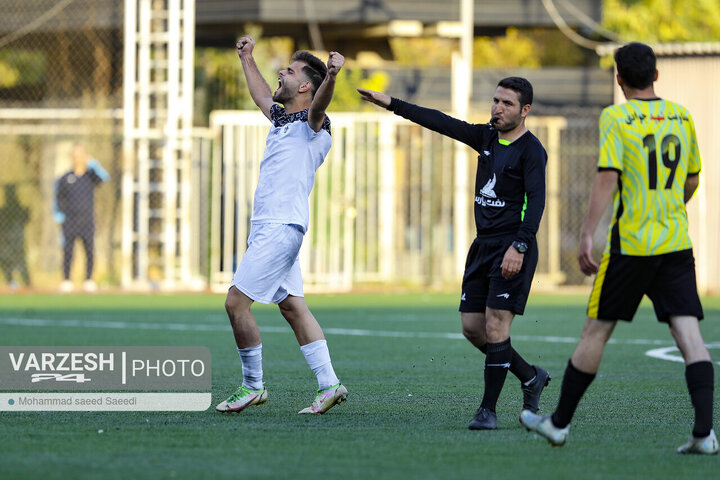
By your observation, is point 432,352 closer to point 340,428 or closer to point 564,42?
point 340,428

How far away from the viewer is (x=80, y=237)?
21312 mm

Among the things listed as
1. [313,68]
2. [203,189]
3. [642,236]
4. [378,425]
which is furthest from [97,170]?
[642,236]

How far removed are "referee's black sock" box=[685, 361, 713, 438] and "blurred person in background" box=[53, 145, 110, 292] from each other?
53.9 ft

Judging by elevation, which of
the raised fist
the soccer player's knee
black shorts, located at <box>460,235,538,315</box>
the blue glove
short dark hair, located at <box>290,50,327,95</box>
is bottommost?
the soccer player's knee

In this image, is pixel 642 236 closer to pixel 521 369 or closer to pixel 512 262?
pixel 512 262

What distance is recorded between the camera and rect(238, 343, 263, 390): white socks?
7.25 m

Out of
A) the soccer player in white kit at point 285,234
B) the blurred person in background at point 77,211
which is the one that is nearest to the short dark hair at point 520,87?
the soccer player in white kit at point 285,234

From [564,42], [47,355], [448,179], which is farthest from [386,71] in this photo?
[47,355]

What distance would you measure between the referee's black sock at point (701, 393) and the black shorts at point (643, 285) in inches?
9.8

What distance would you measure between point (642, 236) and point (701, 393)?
77cm

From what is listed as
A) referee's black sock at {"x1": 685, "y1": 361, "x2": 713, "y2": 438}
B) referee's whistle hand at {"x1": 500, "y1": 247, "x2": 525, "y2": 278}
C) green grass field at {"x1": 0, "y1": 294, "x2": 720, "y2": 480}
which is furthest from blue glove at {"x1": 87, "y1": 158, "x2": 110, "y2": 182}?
referee's black sock at {"x1": 685, "y1": 361, "x2": 713, "y2": 438}

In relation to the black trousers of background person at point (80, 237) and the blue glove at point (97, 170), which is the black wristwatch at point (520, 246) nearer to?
the black trousers of background person at point (80, 237)

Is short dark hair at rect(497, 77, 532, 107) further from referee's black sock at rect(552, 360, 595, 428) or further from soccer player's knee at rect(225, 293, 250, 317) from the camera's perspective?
soccer player's knee at rect(225, 293, 250, 317)

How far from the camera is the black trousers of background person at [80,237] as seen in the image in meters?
21.2
